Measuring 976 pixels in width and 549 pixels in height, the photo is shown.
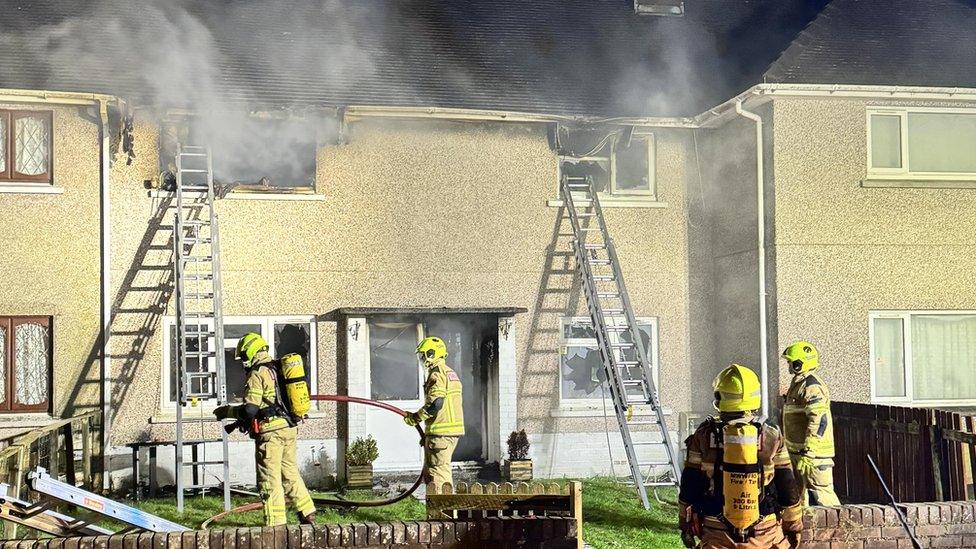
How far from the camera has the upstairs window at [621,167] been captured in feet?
39.7

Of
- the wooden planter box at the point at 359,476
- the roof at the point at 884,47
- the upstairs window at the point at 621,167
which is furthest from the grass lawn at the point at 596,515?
the roof at the point at 884,47

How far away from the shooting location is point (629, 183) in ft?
40.3

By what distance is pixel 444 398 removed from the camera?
28.4ft

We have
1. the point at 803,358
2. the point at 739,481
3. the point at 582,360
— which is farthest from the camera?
the point at 582,360

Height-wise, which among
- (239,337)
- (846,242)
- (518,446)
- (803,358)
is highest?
(846,242)

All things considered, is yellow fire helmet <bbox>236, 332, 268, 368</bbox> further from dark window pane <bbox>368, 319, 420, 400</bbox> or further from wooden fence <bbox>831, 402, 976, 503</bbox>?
wooden fence <bbox>831, 402, 976, 503</bbox>

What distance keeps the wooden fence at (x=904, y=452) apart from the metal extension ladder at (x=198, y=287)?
21.8 feet

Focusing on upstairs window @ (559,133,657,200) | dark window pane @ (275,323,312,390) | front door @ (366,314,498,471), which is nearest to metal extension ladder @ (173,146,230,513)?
dark window pane @ (275,323,312,390)

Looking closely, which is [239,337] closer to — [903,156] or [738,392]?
[738,392]

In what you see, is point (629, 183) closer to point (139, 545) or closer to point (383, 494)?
point (383, 494)

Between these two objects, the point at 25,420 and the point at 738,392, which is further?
the point at 25,420

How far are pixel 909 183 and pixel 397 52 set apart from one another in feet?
22.3

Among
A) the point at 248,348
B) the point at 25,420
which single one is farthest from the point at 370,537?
the point at 25,420

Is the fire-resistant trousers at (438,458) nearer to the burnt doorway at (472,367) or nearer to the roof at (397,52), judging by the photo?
the burnt doorway at (472,367)
